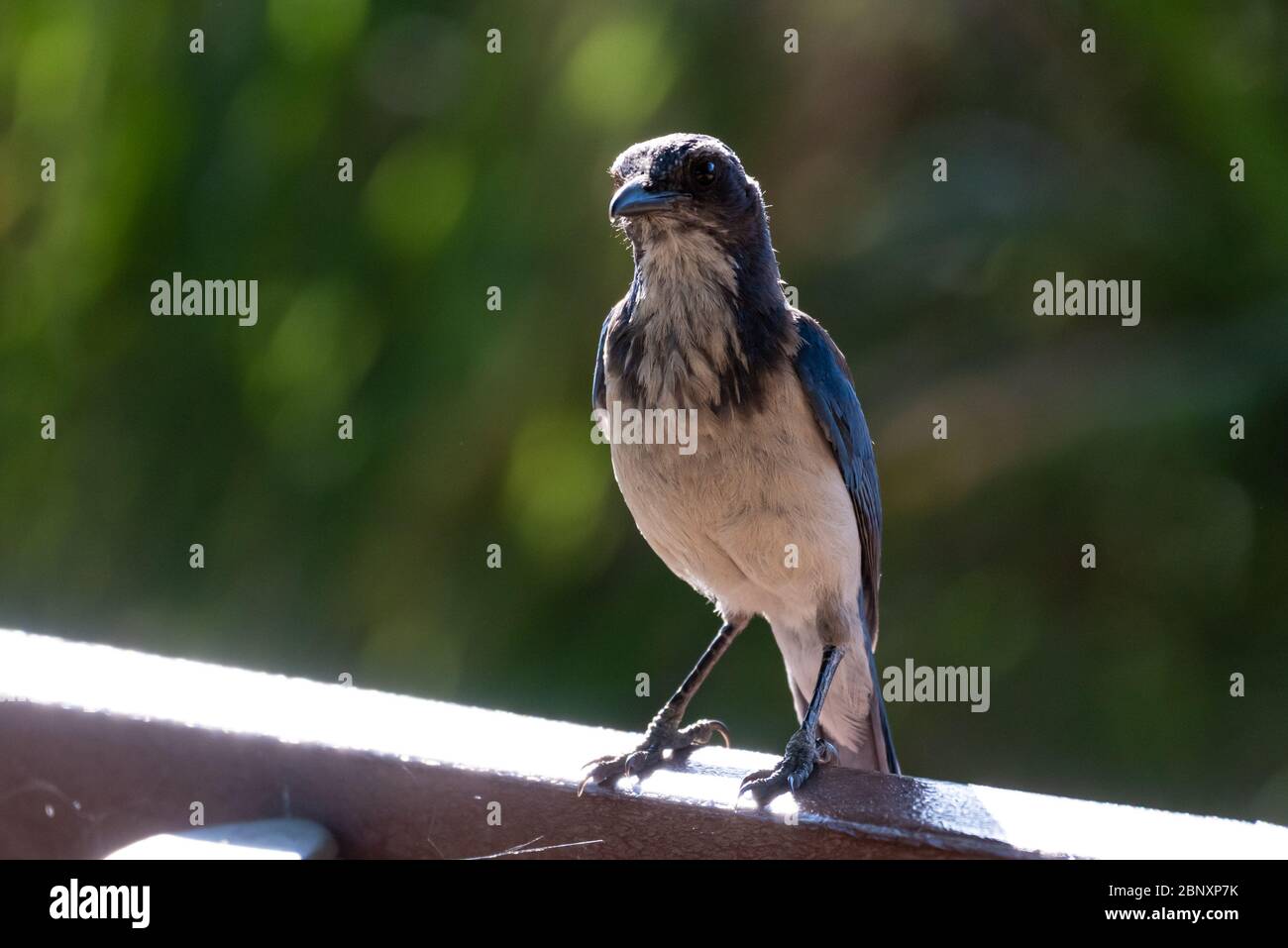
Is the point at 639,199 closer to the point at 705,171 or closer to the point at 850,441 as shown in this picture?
the point at 705,171

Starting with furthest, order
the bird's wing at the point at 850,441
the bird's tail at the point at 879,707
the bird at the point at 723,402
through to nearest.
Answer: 1. the bird's tail at the point at 879,707
2. the bird's wing at the point at 850,441
3. the bird at the point at 723,402

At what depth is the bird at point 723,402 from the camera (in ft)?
10.2

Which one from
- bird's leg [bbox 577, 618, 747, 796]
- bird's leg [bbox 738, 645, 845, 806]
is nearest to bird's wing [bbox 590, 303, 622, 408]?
bird's leg [bbox 577, 618, 747, 796]

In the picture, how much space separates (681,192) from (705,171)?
76 millimetres

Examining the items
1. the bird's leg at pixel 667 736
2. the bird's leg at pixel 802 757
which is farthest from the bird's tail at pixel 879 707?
the bird's leg at pixel 667 736

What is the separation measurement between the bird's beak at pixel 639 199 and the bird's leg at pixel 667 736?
3.67 ft

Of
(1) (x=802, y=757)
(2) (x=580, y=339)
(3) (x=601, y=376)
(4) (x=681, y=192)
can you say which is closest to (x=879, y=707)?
(1) (x=802, y=757)

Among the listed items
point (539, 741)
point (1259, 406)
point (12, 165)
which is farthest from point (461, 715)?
point (12, 165)

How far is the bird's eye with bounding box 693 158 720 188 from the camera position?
3.11 m

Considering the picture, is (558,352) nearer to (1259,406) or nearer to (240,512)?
(240,512)

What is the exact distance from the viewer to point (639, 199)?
3023mm

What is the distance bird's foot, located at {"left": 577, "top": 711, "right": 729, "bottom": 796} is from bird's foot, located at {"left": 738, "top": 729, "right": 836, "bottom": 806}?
0.72ft

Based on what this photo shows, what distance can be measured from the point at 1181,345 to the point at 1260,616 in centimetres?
107

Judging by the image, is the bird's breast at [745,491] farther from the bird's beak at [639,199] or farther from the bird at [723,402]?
the bird's beak at [639,199]
